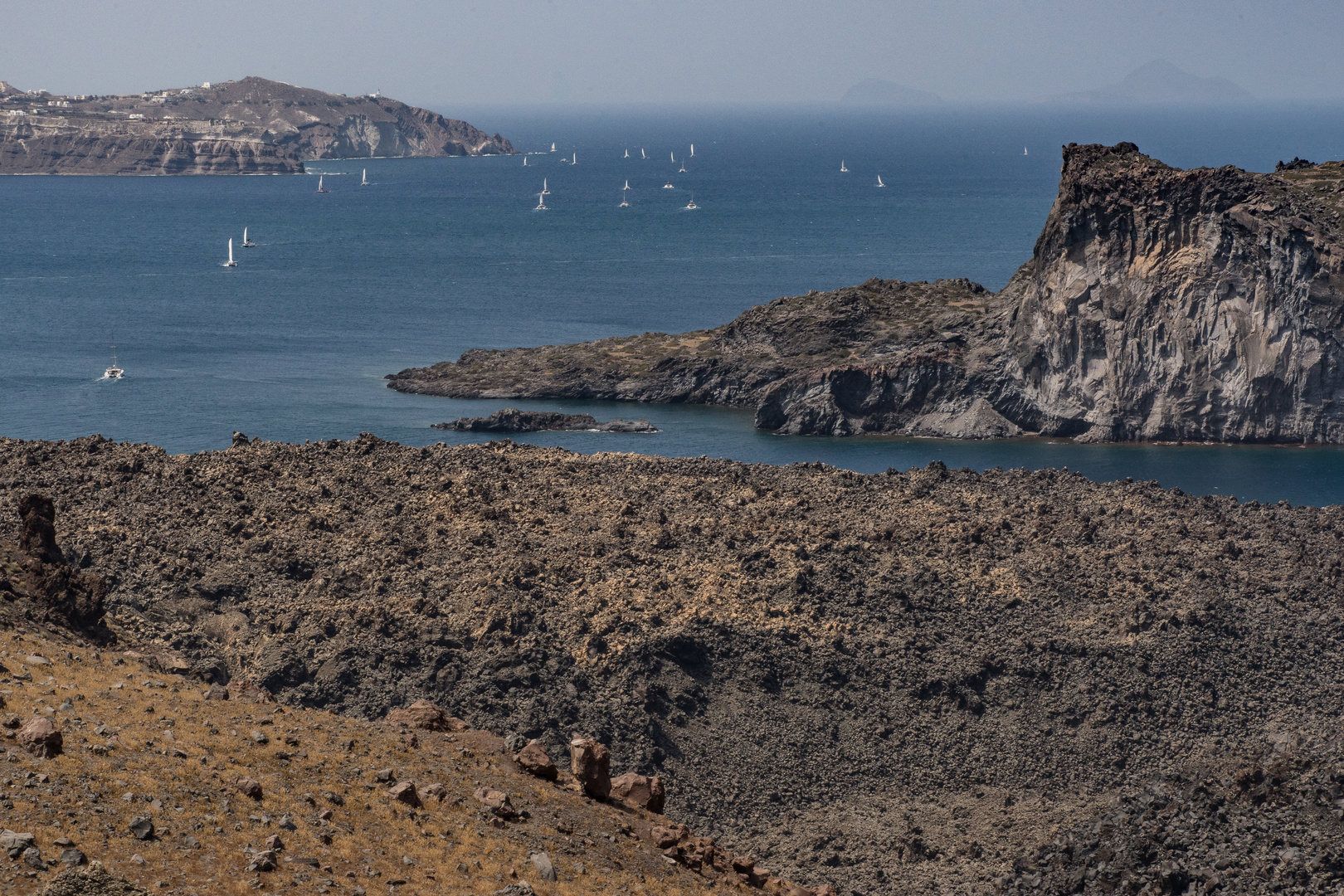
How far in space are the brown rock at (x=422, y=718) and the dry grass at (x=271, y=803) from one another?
1.75 feet

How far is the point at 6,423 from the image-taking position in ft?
316

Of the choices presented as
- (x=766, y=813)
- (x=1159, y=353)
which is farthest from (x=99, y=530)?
(x=1159, y=353)

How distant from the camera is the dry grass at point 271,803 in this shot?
2292cm

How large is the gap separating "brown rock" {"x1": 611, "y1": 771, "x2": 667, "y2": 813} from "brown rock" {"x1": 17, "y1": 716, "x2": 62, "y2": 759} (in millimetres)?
12776

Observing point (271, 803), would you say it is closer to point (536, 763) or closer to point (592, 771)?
point (536, 763)

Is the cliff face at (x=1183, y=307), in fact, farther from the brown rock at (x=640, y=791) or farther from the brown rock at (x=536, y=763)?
the brown rock at (x=536, y=763)

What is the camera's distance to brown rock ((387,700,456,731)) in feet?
108

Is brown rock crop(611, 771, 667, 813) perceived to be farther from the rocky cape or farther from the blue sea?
the rocky cape

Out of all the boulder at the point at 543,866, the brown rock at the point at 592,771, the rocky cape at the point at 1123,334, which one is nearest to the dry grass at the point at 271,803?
the boulder at the point at 543,866

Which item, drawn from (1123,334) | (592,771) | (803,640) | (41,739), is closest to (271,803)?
(41,739)

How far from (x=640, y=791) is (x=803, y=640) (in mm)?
15114

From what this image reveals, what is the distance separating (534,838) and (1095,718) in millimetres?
23455

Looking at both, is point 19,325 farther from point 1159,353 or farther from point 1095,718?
point 1095,718

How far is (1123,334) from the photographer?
3696 inches
